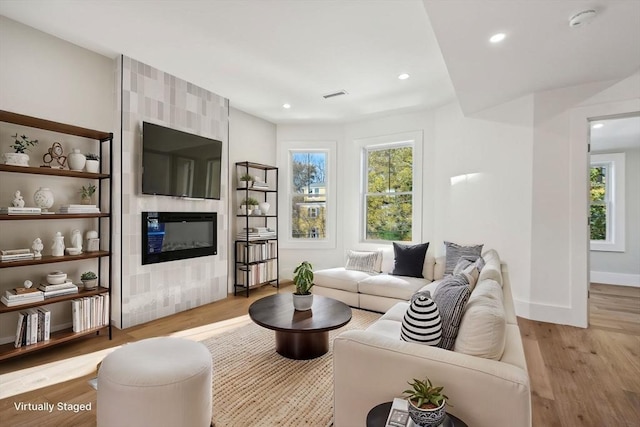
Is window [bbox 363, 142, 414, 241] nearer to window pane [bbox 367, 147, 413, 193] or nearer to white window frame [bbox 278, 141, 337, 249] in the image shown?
window pane [bbox 367, 147, 413, 193]

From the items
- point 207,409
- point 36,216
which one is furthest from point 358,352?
point 36,216

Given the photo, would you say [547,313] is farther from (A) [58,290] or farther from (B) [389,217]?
(A) [58,290]

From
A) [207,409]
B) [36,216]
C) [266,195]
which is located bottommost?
[207,409]

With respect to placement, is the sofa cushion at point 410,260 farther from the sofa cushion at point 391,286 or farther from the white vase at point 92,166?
the white vase at point 92,166

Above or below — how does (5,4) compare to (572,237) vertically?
above

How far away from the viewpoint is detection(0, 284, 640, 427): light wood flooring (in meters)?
1.94

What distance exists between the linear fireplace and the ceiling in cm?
170

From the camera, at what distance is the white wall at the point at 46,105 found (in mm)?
2703

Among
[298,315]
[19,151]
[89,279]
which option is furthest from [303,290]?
[19,151]

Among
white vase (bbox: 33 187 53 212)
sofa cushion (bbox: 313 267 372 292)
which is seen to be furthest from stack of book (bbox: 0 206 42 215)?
sofa cushion (bbox: 313 267 372 292)

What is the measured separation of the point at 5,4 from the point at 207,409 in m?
3.40

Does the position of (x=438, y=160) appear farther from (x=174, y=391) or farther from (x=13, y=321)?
(x=13, y=321)

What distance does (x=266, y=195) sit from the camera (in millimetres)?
5445

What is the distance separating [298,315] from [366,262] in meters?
1.94
